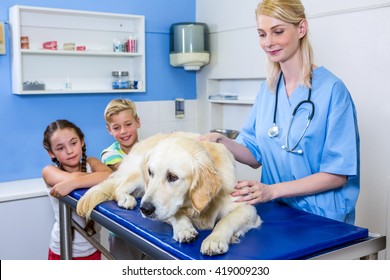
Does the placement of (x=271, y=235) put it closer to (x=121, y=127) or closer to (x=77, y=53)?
(x=121, y=127)

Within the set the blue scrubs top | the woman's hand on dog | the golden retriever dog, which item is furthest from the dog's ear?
the blue scrubs top

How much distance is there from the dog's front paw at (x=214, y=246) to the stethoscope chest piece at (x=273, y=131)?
69 cm

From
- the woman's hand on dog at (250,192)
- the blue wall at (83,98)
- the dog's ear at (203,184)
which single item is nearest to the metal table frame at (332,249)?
the dog's ear at (203,184)

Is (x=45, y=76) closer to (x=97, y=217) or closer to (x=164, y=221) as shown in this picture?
(x=97, y=217)

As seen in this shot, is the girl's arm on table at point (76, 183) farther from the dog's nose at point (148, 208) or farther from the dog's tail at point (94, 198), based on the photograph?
the dog's nose at point (148, 208)

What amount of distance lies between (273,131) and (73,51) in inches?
76.0

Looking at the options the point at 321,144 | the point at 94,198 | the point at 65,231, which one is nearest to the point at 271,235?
Result: the point at 321,144

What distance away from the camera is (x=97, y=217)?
1671 mm

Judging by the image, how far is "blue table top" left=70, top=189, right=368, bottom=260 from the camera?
120cm

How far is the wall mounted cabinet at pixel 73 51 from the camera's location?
3074 mm

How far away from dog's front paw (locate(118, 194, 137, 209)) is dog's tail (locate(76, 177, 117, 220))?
0.10 metres

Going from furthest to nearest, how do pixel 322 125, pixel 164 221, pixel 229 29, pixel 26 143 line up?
pixel 229 29, pixel 26 143, pixel 322 125, pixel 164 221

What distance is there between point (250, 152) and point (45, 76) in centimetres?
193

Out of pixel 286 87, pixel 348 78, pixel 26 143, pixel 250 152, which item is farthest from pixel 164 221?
pixel 26 143
